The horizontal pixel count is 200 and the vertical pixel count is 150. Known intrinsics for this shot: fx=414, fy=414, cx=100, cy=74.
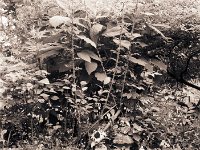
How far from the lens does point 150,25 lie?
4.56 metres

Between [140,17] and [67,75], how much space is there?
3.43 feet

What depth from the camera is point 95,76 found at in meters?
4.46

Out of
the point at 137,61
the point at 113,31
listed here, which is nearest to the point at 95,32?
the point at 113,31

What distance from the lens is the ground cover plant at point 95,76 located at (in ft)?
14.4

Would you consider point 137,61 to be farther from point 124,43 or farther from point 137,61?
point 124,43

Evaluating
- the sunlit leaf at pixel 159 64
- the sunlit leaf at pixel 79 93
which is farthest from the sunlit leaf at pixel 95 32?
the sunlit leaf at pixel 159 64

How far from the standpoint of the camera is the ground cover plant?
438 cm

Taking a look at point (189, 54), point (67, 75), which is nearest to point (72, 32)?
→ point (67, 75)

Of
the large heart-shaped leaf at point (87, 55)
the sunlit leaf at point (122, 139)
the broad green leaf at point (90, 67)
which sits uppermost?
the large heart-shaped leaf at point (87, 55)

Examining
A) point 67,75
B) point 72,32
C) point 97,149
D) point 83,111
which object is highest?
point 72,32

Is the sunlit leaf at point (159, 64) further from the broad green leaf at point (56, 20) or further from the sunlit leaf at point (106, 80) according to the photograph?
the broad green leaf at point (56, 20)

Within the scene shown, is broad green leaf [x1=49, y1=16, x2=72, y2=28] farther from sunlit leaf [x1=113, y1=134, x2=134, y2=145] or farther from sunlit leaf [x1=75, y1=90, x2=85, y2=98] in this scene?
sunlit leaf [x1=113, y1=134, x2=134, y2=145]

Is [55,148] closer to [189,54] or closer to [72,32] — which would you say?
[72,32]

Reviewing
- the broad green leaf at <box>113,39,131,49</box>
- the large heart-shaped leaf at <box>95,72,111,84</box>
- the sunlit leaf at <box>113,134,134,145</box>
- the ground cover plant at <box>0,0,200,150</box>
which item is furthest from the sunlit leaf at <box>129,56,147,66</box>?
the sunlit leaf at <box>113,134,134,145</box>
